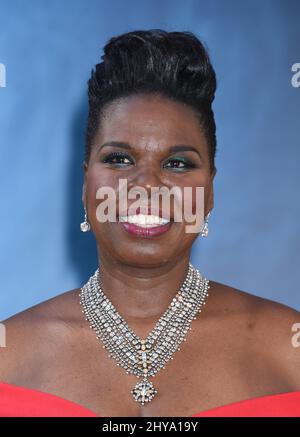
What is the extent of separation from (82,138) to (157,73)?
663mm

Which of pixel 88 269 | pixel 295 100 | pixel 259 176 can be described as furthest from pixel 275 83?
pixel 88 269

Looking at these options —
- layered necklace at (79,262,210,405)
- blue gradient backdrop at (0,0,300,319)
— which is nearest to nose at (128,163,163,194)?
layered necklace at (79,262,210,405)

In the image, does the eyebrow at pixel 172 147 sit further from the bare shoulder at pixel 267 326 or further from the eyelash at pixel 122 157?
the bare shoulder at pixel 267 326

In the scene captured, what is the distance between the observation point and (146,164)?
208cm

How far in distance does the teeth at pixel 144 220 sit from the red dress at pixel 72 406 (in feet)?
1.59

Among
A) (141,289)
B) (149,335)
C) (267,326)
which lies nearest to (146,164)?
(141,289)

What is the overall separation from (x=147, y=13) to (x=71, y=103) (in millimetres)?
392

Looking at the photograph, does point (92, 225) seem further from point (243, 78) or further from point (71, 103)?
point (243, 78)

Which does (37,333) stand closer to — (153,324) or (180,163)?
(153,324)

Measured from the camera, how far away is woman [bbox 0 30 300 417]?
2088 millimetres

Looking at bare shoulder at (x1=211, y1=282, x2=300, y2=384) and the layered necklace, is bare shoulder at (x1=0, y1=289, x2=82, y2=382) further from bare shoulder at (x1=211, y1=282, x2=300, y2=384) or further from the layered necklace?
bare shoulder at (x1=211, y1=282, x2=300, y2=384)

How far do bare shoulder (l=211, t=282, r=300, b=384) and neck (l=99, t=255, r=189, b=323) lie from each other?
0.50ft

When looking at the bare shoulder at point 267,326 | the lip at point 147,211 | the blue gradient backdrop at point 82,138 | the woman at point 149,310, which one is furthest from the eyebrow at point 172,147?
the blue gradient backdrop at point 82,138

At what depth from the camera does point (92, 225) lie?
2148mm
